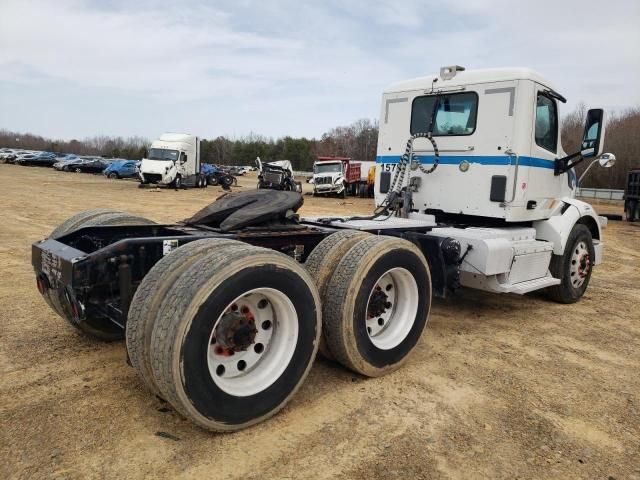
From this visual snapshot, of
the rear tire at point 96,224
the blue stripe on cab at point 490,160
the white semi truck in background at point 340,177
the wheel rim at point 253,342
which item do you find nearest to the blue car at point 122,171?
the white semi truck in background at point 340,177

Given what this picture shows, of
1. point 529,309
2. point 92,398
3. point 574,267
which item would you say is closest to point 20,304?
point 92,398

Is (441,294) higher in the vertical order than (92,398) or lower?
higher

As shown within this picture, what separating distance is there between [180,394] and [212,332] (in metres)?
0.37

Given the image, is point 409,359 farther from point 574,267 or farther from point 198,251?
point 574,267

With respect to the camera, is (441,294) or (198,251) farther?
(441,294)

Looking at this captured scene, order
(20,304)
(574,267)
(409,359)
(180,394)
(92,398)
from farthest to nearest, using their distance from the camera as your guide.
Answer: (574,267)
(20,304)
(409,359)
(92,398)
(180,394)

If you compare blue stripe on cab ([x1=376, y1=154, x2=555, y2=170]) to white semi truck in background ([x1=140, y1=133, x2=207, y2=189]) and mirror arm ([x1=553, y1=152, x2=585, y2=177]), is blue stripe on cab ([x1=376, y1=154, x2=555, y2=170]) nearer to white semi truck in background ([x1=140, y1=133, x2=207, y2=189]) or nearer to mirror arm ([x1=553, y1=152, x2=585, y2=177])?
mirror arm ([x1=553, y1=152, x2=585, y2=177])

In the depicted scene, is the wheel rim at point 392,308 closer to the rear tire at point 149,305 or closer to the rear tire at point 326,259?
the rear tire at point 326,259

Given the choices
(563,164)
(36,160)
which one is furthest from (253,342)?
(36,160)

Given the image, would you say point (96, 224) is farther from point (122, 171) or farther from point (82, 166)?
point (82, 166)

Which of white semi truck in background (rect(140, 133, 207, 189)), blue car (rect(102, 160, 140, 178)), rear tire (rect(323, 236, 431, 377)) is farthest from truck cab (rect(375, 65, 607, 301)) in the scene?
blue car (rect(102, 160, 140, 178))

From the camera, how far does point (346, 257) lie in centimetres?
383

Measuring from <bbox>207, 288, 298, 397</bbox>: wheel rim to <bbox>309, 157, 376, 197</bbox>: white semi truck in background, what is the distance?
27.0 metres

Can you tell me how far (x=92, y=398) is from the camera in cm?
346
